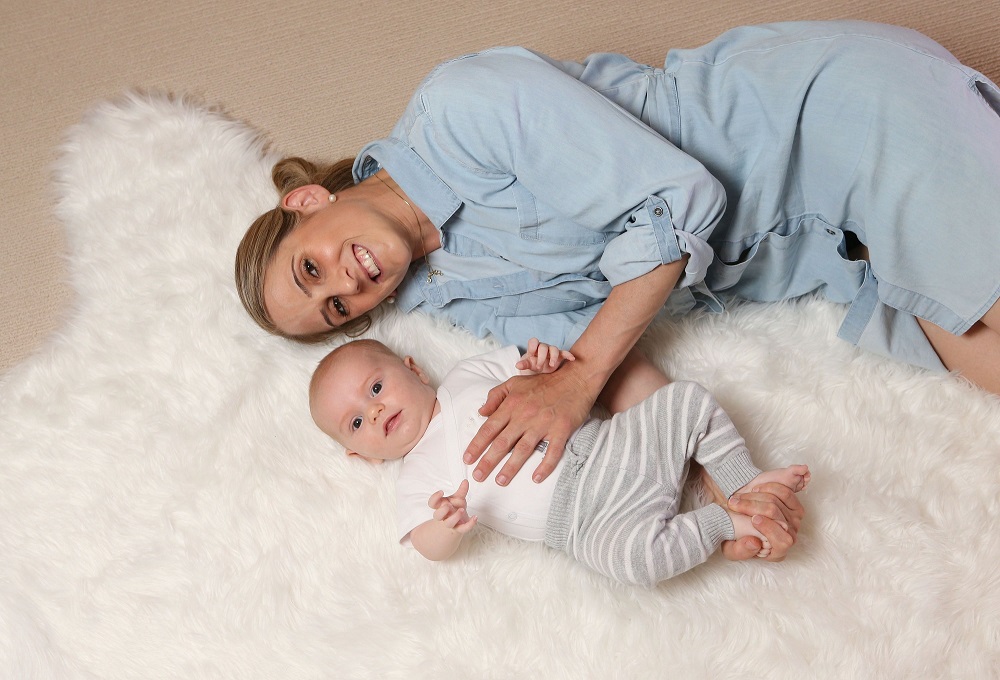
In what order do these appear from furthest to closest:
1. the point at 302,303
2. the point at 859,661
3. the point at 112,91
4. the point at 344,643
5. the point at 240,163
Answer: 1. the point at 112,91
2. the point at 240,163
3. the point at 302,303
4. the point at 344,643
5. the point at 859,661

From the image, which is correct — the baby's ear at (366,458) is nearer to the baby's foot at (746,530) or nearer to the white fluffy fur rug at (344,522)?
the white fluffy fur rug at (344,522)

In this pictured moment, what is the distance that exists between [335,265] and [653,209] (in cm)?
54

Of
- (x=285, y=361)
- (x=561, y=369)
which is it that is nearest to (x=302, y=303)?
(x=285, y=361)

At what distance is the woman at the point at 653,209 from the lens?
130 centimetres

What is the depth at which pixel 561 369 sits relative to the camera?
1.40 meters

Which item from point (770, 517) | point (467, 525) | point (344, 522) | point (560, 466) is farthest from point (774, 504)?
point (344, 522)

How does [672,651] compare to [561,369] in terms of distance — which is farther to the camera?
[561,369]

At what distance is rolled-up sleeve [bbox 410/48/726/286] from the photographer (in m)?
1.30

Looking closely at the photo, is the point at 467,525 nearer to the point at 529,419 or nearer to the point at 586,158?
the point at 529,419

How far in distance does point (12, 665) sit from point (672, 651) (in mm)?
1063

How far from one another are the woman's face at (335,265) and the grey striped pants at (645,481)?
0.44 m

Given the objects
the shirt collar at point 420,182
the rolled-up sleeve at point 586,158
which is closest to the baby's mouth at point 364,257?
the shirt collar at point 420,182

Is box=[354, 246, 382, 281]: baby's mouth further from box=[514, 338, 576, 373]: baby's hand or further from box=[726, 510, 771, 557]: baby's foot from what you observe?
box=[726, 510, 771, 557]: baby's foot

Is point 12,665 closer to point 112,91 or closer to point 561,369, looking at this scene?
point 561,369
